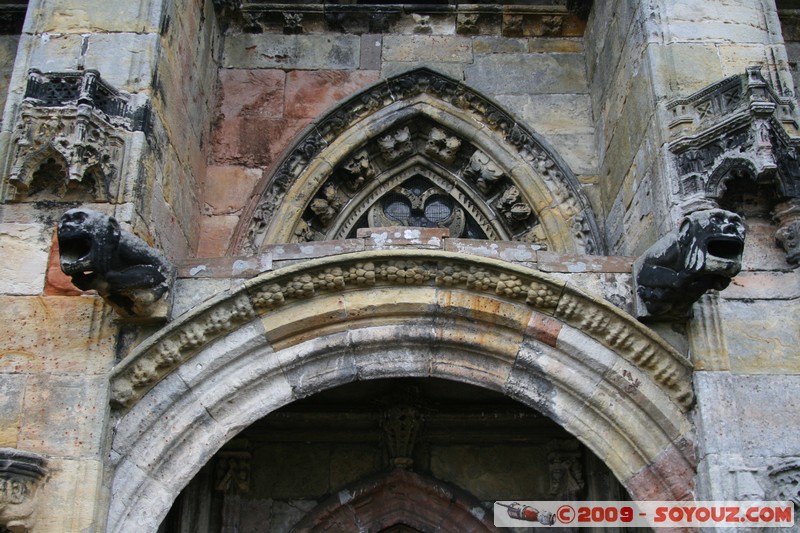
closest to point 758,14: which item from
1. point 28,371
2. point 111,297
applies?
point 111,297

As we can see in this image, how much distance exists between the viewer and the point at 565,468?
19.1 ft

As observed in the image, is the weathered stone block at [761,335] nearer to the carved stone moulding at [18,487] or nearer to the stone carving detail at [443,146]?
the stone carving detail at [443,146]

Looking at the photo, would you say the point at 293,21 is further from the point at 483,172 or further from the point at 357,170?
the point at 483,172

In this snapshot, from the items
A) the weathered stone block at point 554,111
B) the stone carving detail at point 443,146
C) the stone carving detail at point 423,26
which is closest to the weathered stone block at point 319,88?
the stone carving detail at point 423,26

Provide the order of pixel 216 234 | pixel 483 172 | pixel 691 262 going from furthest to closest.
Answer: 1. pixel 483 172
2. pixel 216 234
3. pixel 691 262

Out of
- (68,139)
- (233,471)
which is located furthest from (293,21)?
(233,471)

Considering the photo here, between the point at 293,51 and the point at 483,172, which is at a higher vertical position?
the point at 293,51

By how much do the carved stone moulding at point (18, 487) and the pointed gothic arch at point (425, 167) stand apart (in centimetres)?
244

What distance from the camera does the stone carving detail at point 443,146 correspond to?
698 centimetres

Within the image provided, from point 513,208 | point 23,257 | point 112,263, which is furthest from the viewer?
point 513,208

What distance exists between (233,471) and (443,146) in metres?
2.84

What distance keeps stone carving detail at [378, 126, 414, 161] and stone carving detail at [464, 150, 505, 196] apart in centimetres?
49

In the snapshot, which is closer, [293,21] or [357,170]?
[357,170]

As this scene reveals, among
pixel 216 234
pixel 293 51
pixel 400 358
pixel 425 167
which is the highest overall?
pixel 293 51
